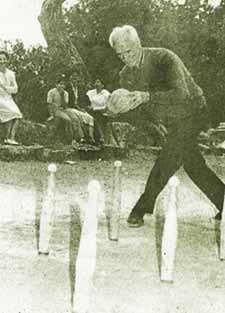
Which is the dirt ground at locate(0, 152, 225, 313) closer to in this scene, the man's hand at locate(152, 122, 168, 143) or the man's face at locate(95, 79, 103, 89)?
the man's hand at locate(152, 122, 168, 143)

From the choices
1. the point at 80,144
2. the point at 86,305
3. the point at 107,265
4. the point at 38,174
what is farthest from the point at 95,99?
the point at 86,305

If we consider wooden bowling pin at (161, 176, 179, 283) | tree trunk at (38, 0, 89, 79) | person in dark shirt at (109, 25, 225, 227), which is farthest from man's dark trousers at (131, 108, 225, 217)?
wooden bowling pin at (161, 176, 179, 283)

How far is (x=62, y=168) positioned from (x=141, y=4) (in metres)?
1.33

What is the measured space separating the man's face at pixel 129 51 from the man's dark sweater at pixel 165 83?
32mm

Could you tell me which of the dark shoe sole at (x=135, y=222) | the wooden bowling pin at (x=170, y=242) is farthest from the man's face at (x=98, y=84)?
the wooden bowling pin at (x=170, y=242)

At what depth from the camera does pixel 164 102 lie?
337cm

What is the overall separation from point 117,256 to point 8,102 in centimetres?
205

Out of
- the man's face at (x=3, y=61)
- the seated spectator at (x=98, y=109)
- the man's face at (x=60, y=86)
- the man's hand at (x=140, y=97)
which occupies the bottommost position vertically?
the seated spectator at (x=98, y=109)

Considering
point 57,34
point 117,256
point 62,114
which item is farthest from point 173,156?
point 62,114

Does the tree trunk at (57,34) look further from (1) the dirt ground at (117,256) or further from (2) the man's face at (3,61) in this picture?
(1) the dirt ground at (117,256)

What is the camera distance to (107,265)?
268 cm

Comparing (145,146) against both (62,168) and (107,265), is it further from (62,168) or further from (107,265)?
(107,265)

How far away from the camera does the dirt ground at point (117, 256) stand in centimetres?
225

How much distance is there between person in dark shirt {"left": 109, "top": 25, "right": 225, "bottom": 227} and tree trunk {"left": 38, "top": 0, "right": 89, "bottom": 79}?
30 centimetres
